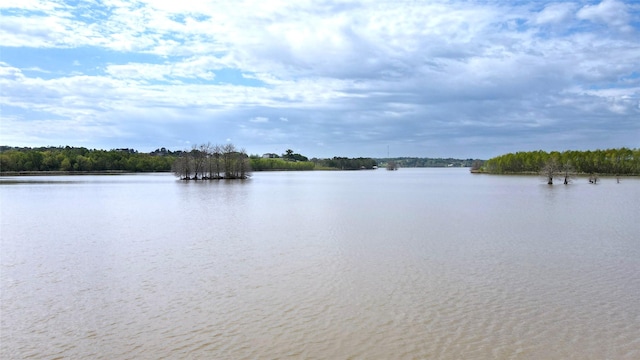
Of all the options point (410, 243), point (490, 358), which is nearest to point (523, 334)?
point (490, 358)

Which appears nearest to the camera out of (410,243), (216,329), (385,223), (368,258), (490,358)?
(490,358)

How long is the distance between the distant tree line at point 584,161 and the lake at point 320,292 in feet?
319

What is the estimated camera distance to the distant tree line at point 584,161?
115 meters

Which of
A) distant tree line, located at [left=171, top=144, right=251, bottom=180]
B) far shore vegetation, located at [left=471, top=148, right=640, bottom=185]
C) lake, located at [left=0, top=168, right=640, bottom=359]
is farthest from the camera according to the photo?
far shore vegetation, located at [left=471, top=148, right=640, bottom=185]

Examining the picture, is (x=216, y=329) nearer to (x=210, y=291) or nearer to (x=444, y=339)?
(x=210, y=291)

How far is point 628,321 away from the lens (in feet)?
29.8

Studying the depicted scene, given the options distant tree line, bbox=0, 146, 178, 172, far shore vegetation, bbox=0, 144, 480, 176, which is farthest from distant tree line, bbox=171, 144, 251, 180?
distant tree line, bbox=0, 146, 178, 172

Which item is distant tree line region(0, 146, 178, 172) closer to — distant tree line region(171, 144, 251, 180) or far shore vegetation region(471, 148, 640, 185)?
distant tree line region(171, 144, 251, 180)

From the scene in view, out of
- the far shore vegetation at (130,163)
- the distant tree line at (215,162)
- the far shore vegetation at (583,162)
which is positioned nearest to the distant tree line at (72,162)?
the far shore vegetation at (130,163)

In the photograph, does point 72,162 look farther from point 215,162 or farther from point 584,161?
point 584,161

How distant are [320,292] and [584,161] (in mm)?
127248

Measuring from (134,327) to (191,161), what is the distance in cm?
8406

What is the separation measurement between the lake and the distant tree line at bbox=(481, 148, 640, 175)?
9734 centimetres

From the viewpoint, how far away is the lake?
8016 millimetres
